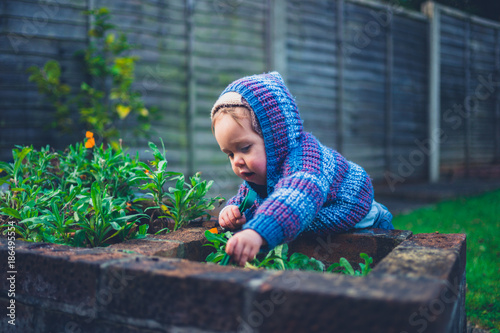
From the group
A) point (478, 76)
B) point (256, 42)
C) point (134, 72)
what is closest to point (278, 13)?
point (256, 42)

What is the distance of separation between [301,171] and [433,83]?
272 inches

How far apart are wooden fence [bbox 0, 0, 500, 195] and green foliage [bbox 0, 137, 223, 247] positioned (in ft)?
6.93

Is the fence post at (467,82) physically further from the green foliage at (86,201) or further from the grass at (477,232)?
the green foliage at (86,201)

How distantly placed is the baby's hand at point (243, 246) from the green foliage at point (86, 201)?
1.58 ft

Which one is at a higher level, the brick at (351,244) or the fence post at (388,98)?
the fence post at (388,98)

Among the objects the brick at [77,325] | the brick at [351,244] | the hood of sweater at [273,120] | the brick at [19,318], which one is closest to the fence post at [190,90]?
the hood of sweater at [273,120]

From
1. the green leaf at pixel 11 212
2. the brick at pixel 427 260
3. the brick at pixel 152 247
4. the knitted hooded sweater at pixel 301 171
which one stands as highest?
the knitted hooded sweater at pixel 301 171

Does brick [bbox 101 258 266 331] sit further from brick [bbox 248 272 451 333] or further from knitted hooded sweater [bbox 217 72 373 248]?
knitted hooded sweater [bbox 217 72 373 248]

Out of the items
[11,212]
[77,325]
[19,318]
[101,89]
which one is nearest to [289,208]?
[77,325]

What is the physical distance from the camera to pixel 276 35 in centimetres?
557

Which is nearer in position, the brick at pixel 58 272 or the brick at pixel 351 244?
the brick at pixel 58 272

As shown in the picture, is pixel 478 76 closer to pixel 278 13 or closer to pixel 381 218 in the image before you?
pixel 278 13

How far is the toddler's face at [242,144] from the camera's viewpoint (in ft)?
5.86

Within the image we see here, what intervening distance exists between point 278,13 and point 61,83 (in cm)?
289
